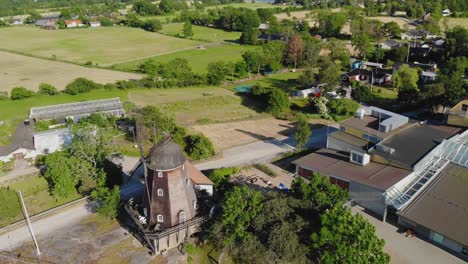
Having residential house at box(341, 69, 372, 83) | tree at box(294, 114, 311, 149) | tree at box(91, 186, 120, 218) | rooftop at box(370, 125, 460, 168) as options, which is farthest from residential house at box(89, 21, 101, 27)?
rooftop at box(370, 125, 460, 168)

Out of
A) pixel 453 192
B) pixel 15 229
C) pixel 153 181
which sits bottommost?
pixel 15 229

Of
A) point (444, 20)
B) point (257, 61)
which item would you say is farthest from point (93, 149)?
point (444, 20)

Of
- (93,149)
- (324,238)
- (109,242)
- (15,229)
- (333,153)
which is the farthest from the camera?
(333,153)

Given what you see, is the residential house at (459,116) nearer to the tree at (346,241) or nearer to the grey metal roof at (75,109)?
the tree at (346,241)

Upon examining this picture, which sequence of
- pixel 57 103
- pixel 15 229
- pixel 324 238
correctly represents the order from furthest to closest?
1. pixel 57 103
2. pixel 15 229
3. pixel 324 238

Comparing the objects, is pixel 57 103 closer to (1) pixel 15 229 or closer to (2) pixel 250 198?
(1) pixel 15 229

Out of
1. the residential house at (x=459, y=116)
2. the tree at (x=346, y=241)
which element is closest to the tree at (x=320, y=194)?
the tree at (x=346, y=241)

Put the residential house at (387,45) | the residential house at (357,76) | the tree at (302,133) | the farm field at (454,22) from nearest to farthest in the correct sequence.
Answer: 1. the tree at (302,133)
2. the residential house at (357,76)
3. the residential house at (387,45)
4. the farm field at (454,22)
